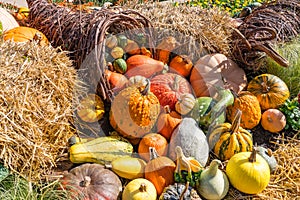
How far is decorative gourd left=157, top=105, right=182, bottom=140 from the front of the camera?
3.09m

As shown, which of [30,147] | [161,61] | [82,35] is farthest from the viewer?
[161,61]

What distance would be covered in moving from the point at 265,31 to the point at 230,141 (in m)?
1.57

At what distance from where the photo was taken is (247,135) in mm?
3133

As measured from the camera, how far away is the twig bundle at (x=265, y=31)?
3.65 metres

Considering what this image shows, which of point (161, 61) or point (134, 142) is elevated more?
point (161, 61)

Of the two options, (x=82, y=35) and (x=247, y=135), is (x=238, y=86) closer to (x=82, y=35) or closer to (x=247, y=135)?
(x=247, y=135)

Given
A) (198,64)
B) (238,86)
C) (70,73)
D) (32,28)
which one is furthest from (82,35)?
(238,86)

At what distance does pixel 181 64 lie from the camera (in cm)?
367

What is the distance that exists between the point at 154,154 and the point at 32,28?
6.53ft

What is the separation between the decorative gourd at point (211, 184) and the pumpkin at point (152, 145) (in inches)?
16.7

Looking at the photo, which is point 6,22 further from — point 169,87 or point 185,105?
point 185,105

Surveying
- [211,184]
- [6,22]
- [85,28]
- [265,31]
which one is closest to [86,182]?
[211,184]

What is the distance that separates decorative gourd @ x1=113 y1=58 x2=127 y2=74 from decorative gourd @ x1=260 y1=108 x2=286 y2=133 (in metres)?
1.36

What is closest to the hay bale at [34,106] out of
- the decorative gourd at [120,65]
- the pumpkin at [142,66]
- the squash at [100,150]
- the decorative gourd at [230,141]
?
the squash at [100,150]
